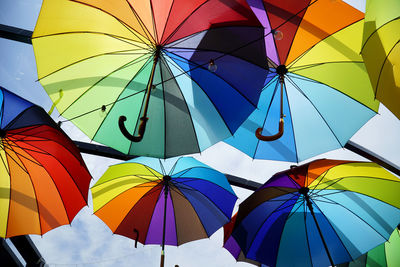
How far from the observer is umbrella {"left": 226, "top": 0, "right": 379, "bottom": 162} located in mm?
2674

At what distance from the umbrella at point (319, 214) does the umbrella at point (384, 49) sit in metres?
1.30

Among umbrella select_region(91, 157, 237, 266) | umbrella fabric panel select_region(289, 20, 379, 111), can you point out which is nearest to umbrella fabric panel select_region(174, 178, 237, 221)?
umbrella select_region(91, 157, 237, 266)

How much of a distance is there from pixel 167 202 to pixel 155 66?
204 cm

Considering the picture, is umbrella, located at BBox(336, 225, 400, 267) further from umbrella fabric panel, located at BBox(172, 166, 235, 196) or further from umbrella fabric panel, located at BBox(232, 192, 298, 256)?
umbrella fabric panel, located at BBox(172, 166, 235, 196)

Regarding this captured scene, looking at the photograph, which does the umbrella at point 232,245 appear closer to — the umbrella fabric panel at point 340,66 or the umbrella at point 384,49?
the umbrella fabric panel at point 340,66

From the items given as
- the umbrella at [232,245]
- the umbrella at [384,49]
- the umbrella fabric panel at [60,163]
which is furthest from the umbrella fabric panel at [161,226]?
the umbrella at [384,49]

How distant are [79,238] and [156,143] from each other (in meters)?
2.84

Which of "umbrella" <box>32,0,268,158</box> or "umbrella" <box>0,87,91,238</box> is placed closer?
"umbrella" <box>32,0,268,158</box>

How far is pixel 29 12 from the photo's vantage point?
3447mm

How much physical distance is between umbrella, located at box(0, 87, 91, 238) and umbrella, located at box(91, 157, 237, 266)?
0.66m

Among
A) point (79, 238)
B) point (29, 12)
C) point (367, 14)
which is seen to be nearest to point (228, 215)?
point (79, 238)

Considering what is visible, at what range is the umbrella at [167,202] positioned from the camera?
3602 mm

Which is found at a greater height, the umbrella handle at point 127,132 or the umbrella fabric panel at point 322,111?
the umbrella fabric panel at point 322,111

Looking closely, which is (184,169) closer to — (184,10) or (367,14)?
(184,10)
